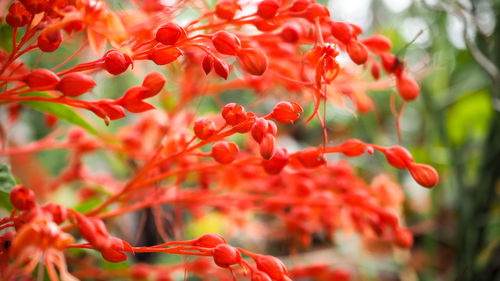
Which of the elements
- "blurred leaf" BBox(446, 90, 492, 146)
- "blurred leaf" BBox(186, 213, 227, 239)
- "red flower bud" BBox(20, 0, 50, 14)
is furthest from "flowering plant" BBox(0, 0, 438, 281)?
"blurred leaf" BBox(446, 90, 492, 146)

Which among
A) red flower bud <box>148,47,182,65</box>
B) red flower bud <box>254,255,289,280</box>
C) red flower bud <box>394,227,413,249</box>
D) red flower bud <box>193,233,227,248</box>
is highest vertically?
red flower bud <box>148,47,182,65</box>

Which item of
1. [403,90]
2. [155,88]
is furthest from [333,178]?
[155,88]

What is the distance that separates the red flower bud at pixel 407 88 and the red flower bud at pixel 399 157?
5 cm

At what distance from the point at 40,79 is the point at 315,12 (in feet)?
0.65

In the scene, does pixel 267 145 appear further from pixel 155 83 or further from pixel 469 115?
pixel 469 115

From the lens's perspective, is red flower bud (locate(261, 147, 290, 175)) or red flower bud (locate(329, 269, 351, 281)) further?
red flower bud (locate(329, 269, 351, 281))

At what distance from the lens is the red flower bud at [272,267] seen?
0.29m

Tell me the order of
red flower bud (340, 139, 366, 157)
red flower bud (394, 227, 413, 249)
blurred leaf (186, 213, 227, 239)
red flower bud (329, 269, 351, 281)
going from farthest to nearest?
blurred leaf (186, 213, 227, 239)
red flower bud (329, 269, 351, 281)
red flower bud (394, 227, 413, 249)
red flower bud (340, 139, 366, 157)

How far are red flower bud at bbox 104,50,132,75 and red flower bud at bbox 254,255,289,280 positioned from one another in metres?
0.16

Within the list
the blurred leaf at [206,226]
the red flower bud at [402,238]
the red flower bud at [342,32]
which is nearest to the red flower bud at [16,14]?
the red flower bud at [342,32]

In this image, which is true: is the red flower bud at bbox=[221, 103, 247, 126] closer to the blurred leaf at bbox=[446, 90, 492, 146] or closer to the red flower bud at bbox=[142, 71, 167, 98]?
the red flower bud at bbox=[142, 71, 167, 98]

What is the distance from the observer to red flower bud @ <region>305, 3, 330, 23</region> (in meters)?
0.31

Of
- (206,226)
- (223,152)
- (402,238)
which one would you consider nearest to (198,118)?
(223,152)

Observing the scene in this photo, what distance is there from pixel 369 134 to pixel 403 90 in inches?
21.0
